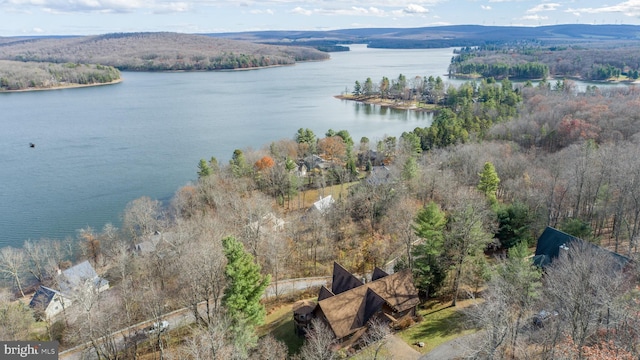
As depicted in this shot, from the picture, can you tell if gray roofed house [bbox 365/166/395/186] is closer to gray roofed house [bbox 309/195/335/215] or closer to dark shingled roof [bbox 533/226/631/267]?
gray roofed house [bbox 309/195/335/215]

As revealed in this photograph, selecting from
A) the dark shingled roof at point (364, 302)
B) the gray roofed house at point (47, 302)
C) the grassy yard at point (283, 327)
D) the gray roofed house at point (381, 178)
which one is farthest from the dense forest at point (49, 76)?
the dark shingled roof at point (364, 302)

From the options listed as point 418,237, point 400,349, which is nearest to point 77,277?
point 400,349

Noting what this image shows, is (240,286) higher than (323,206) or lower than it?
higher

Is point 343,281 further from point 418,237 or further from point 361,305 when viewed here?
point 418,237

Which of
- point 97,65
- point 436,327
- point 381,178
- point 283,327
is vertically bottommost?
point 283,327

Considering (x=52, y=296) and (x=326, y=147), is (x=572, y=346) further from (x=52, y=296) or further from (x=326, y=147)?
(x=326, y=147)

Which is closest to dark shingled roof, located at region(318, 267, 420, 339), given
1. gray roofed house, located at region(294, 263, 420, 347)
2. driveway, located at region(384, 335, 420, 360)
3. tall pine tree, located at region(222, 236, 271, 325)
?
gray roofed house, located at region(294, 263, 420, 347)
